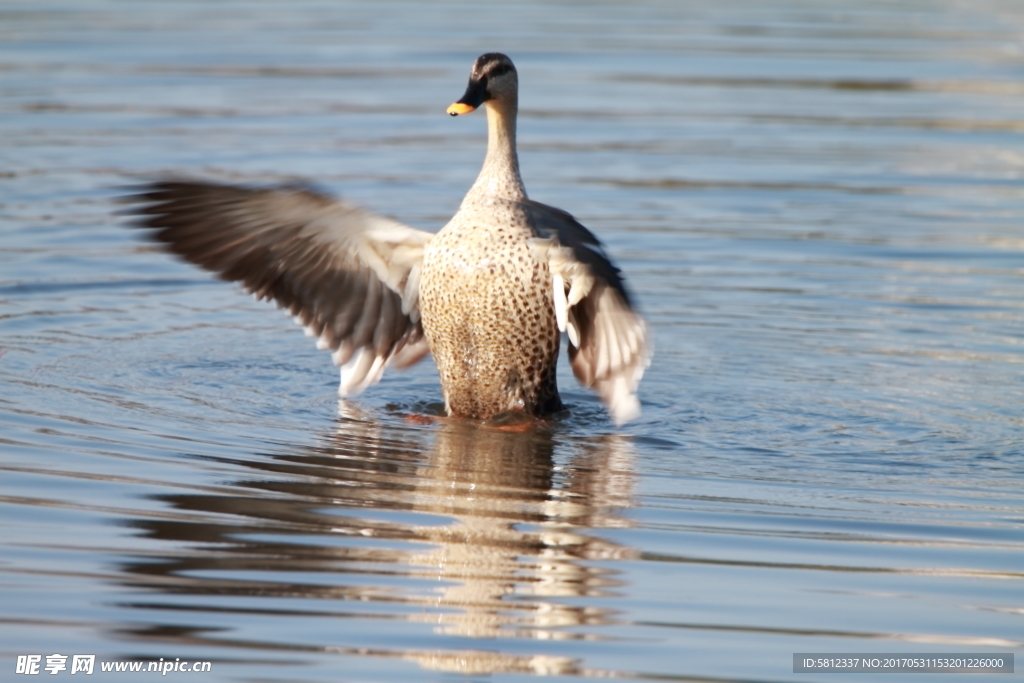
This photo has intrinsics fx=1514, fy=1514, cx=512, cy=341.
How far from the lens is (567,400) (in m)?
7.48

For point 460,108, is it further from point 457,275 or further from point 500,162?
point 457,275

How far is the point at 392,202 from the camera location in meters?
11.1

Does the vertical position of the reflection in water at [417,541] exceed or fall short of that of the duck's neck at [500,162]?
it falls short

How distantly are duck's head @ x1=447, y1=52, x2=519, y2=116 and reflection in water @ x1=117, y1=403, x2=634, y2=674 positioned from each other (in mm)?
1707

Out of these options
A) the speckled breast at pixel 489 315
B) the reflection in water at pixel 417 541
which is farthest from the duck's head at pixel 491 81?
the reflection in water at pixel 417 541

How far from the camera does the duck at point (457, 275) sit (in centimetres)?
650

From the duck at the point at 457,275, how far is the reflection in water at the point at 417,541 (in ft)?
1.79

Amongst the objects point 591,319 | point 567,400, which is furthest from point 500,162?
point 567,400

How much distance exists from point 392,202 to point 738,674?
741 centimetres

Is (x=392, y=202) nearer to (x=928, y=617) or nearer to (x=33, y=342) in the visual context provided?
(x=33, y=342)

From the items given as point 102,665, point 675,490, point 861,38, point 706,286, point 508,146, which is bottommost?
point 102,665

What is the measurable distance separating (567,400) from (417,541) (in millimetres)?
2568

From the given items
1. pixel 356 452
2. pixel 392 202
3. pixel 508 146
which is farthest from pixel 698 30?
pixel 356 452

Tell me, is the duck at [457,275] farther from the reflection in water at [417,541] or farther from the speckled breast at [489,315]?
the reflection in water at [417,541]
